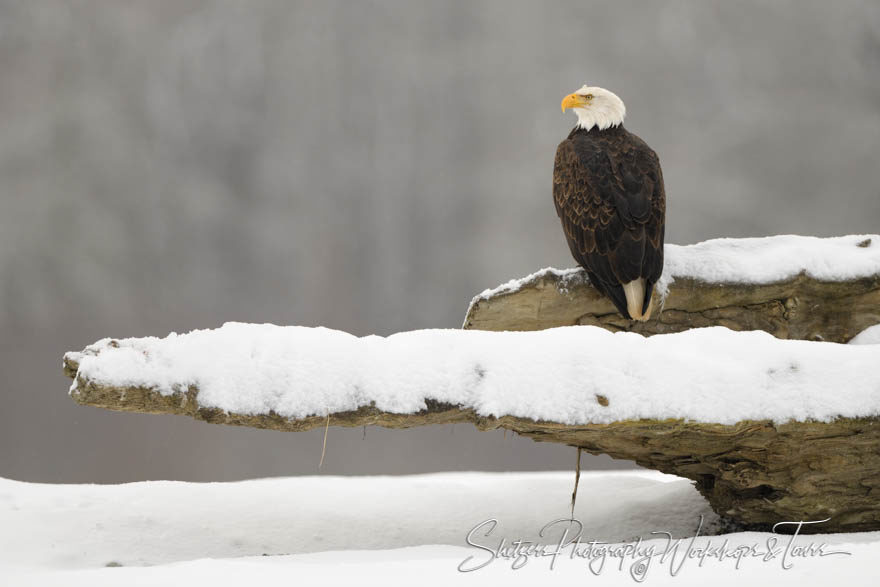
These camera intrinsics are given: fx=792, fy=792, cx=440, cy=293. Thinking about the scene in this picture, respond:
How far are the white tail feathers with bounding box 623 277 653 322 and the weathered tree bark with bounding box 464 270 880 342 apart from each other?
0.10 m

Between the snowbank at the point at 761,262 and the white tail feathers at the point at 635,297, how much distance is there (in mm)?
93

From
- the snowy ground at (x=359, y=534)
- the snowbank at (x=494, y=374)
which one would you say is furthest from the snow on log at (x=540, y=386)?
the snowy ground at (x=359, y=534)

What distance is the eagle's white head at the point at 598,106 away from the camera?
3.92 meters

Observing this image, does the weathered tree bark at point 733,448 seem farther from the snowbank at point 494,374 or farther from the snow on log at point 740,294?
the snow on log at point 740,294

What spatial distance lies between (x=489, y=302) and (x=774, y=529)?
1366 millimetres

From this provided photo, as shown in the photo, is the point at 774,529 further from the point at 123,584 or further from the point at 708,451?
the point at 123,584

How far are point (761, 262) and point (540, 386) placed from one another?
1656mm

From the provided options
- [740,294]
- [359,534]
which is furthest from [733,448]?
[359,534]

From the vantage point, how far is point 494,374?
2.19m

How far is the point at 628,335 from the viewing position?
7.82 feet

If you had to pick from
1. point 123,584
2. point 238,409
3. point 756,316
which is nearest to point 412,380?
point 238,409

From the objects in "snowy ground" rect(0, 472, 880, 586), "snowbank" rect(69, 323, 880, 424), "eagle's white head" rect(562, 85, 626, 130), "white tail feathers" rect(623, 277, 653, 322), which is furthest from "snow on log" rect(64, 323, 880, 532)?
"eagle's white head" rect(562, 85, 626, 130)

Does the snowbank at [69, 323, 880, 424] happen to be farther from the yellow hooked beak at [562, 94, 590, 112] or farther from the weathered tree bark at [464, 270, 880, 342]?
the yellow hooked beak at [562, 94, 590, 112]

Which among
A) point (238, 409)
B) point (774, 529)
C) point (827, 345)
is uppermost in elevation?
point (827, 345)
